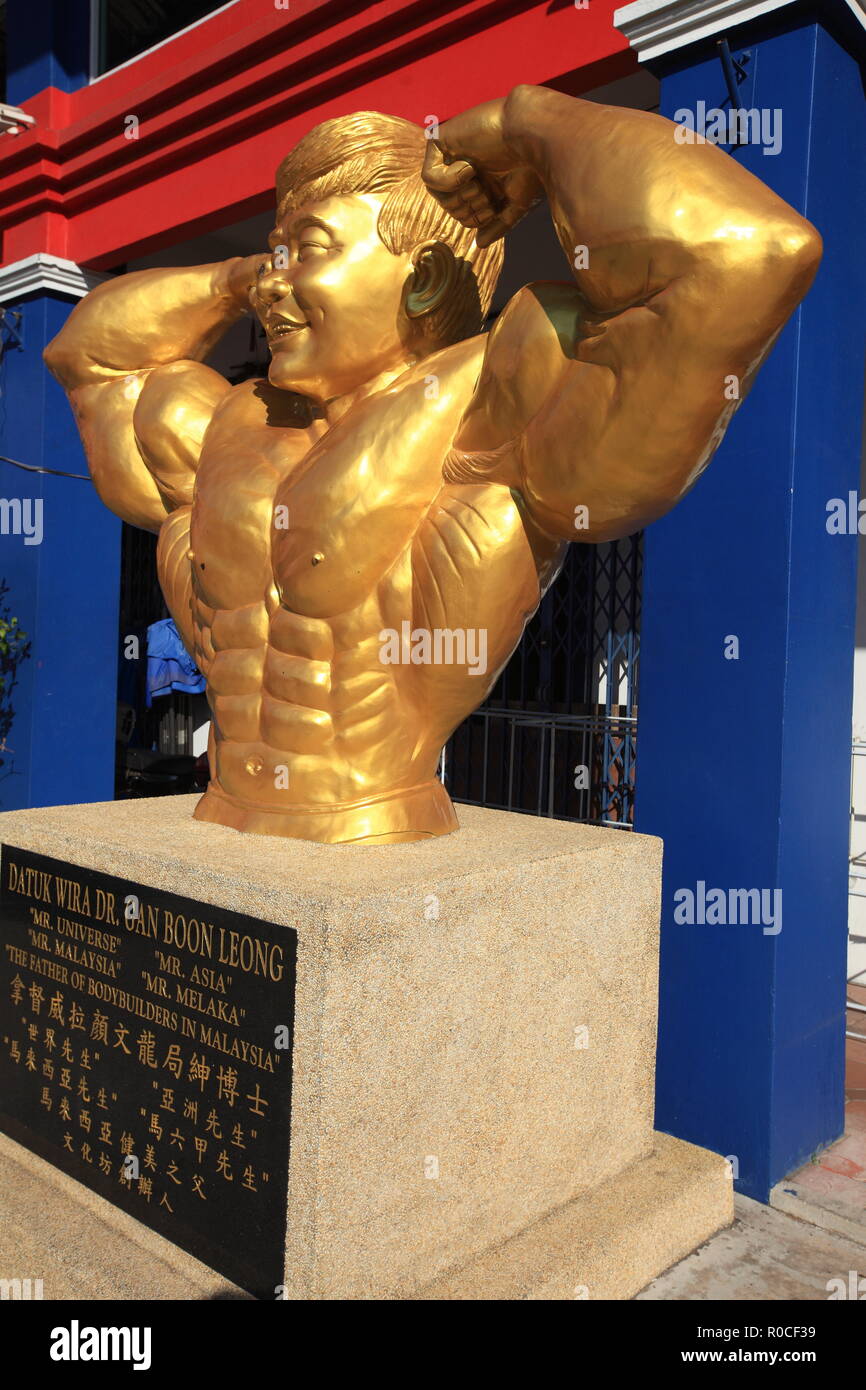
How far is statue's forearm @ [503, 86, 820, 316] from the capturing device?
5.82 ft

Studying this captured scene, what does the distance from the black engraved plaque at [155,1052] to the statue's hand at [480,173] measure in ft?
5.06

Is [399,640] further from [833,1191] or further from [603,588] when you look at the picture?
[603,588]

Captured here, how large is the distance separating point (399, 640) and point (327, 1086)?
3.20 ft

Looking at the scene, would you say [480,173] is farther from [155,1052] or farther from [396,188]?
[155,1052]

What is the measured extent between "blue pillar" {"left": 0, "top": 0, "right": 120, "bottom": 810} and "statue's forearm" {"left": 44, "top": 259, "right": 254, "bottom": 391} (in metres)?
2.57

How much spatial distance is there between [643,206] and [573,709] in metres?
4.24

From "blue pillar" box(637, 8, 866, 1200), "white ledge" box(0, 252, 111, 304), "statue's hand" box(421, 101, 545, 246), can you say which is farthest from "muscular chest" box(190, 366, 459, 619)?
"white ledge" box(0, 252, 111, 304)

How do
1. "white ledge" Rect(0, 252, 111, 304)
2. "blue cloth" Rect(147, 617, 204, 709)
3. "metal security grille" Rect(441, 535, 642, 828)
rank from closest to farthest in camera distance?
"white ledge" Rect(0, 252, 111, 304) < "metal security grille" Rect(441, 535, 642, 828) < "blue cloth" Rect(147, 617, 204, 709)

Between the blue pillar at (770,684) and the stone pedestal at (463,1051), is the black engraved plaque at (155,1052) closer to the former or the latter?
the stone pedestal at (463,1051)

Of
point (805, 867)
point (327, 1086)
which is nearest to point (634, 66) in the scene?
point (805, 867)

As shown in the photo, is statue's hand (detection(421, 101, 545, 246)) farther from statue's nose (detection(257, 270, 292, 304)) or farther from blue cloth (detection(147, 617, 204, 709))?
blue cloth (detection(147, 617, 204, 709))

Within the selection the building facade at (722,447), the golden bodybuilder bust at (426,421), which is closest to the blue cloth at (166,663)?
the building facade at (722,447)

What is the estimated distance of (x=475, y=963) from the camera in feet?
6.93

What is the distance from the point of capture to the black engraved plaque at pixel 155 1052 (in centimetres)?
195
